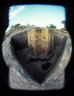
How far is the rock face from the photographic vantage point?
2.67 metres

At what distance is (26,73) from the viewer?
2.68m

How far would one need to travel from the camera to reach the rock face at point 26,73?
2.67m

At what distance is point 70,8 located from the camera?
266 centimetres

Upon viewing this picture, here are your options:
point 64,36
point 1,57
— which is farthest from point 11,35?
point 64,36

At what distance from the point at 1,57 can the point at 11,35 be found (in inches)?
6.9

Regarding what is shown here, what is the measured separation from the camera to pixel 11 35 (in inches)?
104

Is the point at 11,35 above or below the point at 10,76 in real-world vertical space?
above
